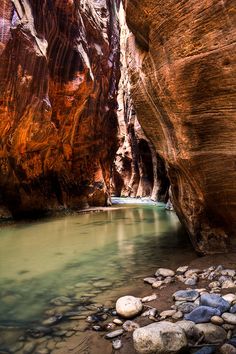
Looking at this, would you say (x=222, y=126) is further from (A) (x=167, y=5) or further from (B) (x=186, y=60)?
(A) (x=167, y=5)

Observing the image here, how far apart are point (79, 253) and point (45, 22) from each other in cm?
1404

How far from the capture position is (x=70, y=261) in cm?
723

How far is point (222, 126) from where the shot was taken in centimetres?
541

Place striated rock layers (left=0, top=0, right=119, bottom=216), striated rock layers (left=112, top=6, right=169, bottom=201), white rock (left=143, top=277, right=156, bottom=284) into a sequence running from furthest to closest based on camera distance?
1. striated rock layers (left=112, top=6, right=169, bottom=201)
2. striated rock layers (left=0, top=0, right=119, bottom=216)
3. white rock (left=143, top=277, right=156, bottom=284)

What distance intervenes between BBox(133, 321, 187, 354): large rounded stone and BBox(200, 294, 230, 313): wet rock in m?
0.80

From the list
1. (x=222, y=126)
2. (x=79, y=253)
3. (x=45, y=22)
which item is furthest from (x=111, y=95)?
(x=222, y=126)

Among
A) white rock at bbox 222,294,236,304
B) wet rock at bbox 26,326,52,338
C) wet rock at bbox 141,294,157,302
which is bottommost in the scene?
wet rock at bbox 26,326,52,338

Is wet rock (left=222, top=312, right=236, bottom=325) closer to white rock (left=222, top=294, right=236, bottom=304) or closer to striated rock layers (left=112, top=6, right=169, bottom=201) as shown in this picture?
white rock (left=222, top=294, right=236, bottom=304)

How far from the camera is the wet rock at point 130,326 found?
11.8 feet

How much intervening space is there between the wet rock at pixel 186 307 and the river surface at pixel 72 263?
1423 millimetres

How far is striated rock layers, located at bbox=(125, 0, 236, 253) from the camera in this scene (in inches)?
195

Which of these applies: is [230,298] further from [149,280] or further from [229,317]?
[149,280]

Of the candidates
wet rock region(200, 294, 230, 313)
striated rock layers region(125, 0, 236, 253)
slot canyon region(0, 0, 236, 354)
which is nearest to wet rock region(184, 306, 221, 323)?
wet rock region(200, 294, 230, 313)

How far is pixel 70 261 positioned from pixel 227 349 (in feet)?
16.0
